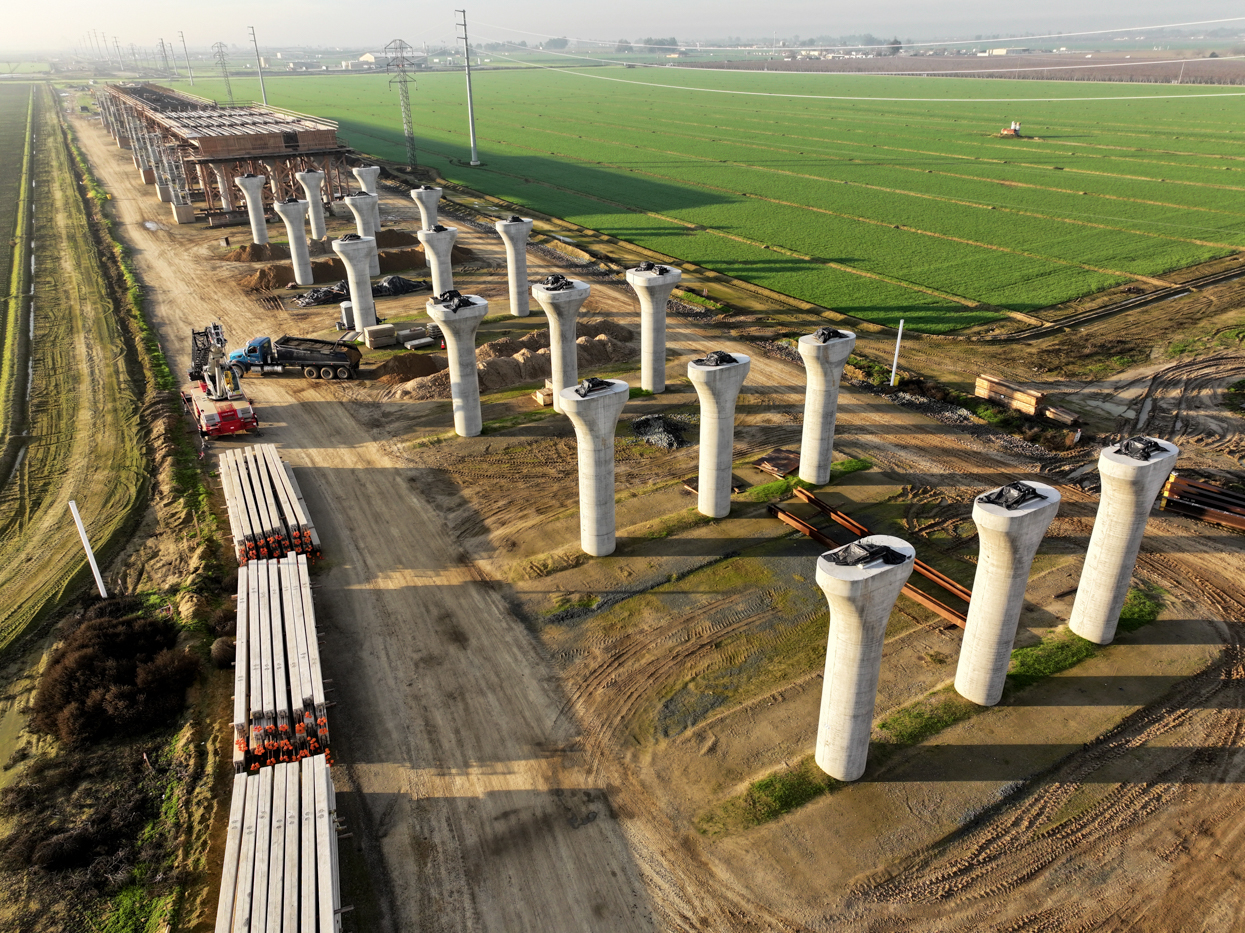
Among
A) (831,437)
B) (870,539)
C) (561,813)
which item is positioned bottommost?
(561,813)

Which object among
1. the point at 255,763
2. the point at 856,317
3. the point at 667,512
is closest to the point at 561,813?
the point at 255,763

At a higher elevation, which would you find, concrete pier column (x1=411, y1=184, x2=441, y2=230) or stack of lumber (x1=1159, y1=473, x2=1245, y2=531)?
concrete pier column (x1=411, y1=184, x2=441, y2=230)

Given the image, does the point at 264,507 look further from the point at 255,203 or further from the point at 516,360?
the point at 255,203

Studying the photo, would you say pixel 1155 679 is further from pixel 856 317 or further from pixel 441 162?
pixel 441 162

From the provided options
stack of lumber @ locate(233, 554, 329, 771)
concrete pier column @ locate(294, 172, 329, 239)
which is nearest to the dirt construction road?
stack of lumber @ locate(233, 554, 329, 771)

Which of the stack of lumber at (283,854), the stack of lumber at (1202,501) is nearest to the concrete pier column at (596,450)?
the stack of lumber at (283,854)

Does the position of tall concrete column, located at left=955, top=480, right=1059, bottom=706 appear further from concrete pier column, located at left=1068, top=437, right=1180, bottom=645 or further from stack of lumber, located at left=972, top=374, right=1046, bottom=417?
stack of lumber, located at left=972, top=374, right=1046, bottom=417

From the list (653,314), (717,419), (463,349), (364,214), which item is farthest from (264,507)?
(364,214)

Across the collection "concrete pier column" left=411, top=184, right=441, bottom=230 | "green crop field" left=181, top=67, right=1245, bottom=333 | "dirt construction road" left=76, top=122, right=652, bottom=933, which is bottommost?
"dirt construction road" left=76, top=122, right=652, bottom=933
